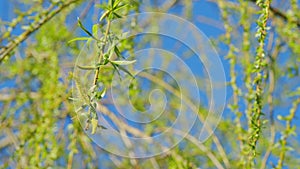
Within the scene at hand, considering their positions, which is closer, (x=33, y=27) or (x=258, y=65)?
(x=258, y=65)

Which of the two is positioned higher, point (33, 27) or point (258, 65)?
point (33, 27)

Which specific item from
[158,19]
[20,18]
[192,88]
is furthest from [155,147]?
[20,18]

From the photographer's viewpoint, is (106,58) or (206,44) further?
(206,44)

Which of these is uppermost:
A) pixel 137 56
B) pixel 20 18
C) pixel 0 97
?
pixel 0 97

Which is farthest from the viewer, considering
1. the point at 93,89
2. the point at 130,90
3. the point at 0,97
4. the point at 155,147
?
the point at 0,97

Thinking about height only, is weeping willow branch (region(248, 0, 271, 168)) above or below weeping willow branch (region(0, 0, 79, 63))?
below

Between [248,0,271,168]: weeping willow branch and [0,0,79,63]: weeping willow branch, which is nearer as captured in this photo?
[248,0,271,168]: weeping willow branch

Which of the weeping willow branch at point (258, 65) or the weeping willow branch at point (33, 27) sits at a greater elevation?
the weeping willow branch at point (33, 27)

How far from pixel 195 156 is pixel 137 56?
69 centimetres

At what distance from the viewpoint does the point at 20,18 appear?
1448 millimetres

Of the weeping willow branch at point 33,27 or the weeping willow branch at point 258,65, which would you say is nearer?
the weeping willow branch at point 258,65

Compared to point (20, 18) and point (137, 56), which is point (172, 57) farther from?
point (20, 18)

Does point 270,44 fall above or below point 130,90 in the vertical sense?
above

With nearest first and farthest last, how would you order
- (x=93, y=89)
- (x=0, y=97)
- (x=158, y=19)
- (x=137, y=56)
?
1. (x=93, y=89)
2. (x=137, y=56)
3. (x=158, y=19)
4. (x=0, y=97)
